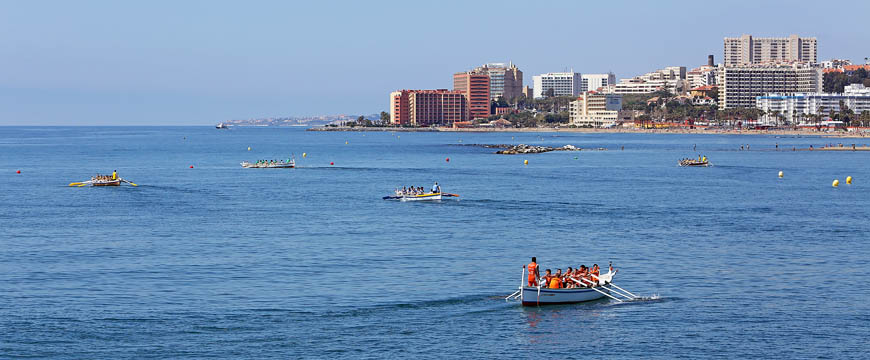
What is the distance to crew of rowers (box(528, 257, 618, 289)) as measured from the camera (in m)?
44.3

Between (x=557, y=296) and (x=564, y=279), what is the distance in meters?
0.91

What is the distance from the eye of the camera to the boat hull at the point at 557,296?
43.8m

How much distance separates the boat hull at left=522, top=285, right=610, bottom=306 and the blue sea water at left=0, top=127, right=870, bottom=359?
1.38 ft

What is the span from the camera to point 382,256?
5712 centimetres

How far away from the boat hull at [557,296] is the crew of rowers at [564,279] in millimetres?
299

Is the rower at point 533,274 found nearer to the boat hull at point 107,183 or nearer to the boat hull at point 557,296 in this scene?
the boat hull at point 557,296

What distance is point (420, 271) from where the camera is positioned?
5203 centimetres

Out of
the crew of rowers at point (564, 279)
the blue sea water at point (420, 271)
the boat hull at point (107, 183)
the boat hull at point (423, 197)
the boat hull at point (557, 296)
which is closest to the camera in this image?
the blue sea water at point (420, 271)

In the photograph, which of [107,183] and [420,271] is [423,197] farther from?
[420,271]

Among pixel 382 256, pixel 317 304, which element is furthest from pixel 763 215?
pixel 317 304

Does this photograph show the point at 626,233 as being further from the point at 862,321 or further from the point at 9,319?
the point at 9,319

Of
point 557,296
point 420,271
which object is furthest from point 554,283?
point 420,271

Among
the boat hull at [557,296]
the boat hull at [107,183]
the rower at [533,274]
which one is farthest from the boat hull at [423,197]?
the rower at [533,274]

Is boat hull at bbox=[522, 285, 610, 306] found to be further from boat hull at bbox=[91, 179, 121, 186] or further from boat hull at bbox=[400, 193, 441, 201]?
boat hull at bbox=[91, 179, 121, 186]
